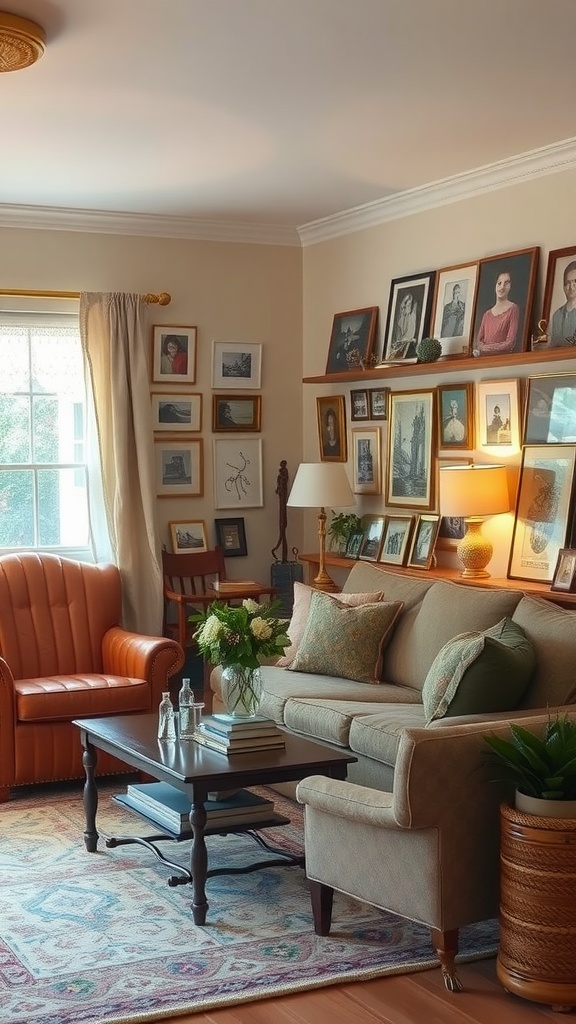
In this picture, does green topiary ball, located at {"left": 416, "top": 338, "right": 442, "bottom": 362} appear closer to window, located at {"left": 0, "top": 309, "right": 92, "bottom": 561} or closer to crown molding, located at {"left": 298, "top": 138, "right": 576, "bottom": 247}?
crown molding, located at {"left": 298, "top": 138, "right": 576, "bottom": 247}

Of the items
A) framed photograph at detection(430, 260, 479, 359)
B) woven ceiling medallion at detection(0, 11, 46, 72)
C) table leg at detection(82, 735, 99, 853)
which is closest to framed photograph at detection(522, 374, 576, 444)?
framed photograph at detection(430, 260, 479, 359)

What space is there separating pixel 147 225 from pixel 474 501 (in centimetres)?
264

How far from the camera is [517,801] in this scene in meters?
3.44

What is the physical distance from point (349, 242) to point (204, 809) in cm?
395

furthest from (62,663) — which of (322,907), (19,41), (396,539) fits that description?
(19,41)

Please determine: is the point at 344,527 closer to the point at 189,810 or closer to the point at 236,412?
the point at 236,412

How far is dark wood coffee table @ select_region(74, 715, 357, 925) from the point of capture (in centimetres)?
394

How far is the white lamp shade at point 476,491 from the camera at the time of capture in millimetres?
5492

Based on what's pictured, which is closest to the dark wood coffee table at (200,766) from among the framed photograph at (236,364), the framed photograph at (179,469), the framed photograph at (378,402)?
the framed photograph at (179,469)

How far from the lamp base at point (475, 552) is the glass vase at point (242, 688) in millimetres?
1650

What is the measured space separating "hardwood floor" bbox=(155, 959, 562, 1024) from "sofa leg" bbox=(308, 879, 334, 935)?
0.35 meters

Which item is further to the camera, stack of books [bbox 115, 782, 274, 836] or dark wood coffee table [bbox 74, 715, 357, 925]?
stack of books [bbox 115, 782, 274, 836]

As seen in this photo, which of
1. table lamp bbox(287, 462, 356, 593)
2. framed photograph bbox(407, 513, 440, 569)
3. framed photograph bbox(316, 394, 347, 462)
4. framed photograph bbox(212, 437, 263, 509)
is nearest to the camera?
framed photograph bbox(407, 513, 440, 569)

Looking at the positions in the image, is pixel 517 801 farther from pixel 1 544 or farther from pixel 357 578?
pixel 1 544
